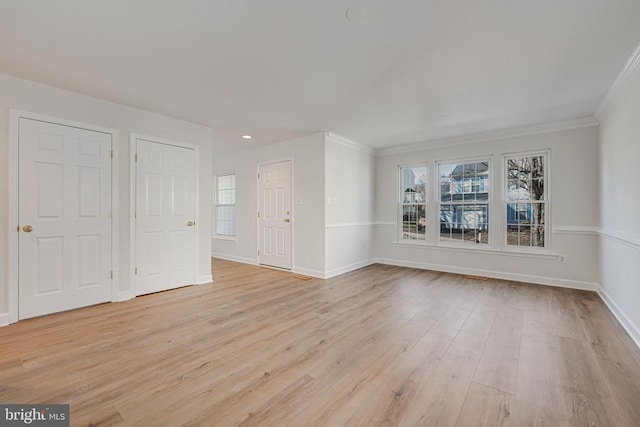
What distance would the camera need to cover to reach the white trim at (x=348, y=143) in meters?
4.83

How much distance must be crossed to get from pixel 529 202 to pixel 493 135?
126 centimetres

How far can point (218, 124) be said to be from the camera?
4.25 meters

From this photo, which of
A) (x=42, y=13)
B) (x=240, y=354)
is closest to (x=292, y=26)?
(x=42, y=13)

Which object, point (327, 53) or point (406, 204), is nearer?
point (327, 53)

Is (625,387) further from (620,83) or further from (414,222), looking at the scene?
(414,222)

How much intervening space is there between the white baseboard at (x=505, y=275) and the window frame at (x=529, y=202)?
0.42 meters

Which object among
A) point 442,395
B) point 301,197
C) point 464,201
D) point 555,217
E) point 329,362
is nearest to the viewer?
point 442,395

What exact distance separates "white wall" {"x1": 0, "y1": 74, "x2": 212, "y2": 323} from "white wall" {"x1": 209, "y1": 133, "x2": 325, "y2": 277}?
1437 mm

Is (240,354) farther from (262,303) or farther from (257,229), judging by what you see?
(257,229)

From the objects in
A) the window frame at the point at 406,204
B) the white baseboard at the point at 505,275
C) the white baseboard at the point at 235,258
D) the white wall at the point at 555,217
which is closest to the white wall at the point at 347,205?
the window frame at the point at 406,204

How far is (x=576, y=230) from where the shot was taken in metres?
4.11

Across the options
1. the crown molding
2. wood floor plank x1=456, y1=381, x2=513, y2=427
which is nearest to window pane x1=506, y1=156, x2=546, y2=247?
the crown molding

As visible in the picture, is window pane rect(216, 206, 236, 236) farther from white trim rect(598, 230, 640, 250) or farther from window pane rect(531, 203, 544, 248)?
white trim rect(598, 230, 640, 250)

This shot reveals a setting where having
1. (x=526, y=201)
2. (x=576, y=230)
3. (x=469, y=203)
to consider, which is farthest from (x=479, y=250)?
(x=576, y=230)
